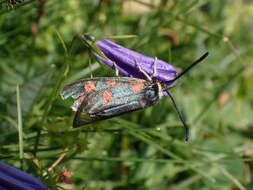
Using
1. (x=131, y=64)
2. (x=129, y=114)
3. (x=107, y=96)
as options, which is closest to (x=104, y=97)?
(x=107, y=96)

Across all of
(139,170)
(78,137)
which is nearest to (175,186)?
(139,170)

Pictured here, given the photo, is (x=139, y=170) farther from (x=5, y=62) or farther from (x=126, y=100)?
(x=126, y=100)

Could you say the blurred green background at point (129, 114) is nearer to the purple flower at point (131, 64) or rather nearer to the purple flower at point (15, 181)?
the purple flower at point (131, 64)

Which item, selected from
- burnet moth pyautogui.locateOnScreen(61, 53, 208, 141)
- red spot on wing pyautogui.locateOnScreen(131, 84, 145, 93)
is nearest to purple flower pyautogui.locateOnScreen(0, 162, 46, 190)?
burnet moth pyautogui.locateOnScreen(61, 53, 208, 141)

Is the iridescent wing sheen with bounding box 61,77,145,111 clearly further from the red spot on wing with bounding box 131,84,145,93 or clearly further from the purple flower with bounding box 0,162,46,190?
the purple flower with bounding box 0,162,46,190

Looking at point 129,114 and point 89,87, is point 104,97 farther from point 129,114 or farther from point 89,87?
point 129,114
